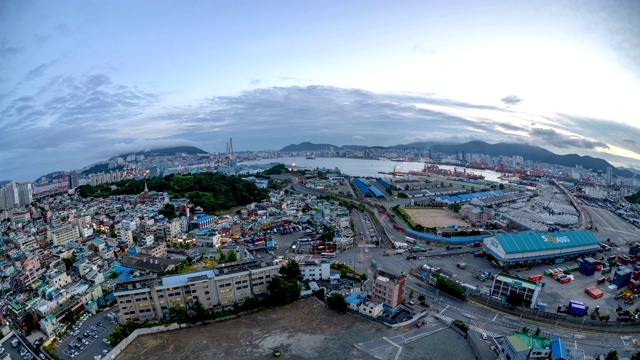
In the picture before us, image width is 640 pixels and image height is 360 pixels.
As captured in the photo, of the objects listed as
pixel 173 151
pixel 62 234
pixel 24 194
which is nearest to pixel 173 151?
pixel 173 151

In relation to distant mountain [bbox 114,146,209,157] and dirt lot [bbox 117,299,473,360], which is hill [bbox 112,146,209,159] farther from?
dirt lot [bbox 117,299,473,360]

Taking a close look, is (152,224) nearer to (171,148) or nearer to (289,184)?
(289,184)

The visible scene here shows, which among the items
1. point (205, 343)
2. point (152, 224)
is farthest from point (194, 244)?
point (205, 343)

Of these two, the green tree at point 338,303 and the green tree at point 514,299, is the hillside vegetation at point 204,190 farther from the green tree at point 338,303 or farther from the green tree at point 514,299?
the green tree at point 514,299

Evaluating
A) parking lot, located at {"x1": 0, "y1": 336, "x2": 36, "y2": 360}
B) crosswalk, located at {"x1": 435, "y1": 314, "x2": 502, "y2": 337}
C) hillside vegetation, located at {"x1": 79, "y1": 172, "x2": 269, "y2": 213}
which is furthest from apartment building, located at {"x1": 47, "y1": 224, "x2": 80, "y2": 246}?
crosswalk, located at {"x1": 435, "y1": 314, "x2": 502, "y2": 337}

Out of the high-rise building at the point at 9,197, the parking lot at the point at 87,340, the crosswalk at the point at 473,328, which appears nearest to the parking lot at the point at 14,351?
the parking lot at the point at 87,340

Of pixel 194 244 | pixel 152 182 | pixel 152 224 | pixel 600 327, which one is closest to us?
pixel 600 327
